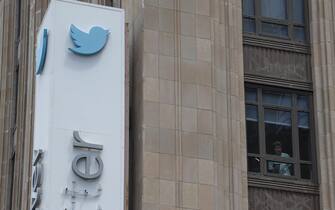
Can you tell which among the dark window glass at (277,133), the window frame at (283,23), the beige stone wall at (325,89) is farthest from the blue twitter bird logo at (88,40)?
the beige stone wall at (325,89)

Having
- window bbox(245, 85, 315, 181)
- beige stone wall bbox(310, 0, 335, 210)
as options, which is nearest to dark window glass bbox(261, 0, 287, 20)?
beige stone wall bbox(310, 0, 335, 210)

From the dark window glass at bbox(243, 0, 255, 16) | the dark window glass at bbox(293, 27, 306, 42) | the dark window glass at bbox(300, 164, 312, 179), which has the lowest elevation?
the dark window glass at bbox(300, 164, 312, 179)

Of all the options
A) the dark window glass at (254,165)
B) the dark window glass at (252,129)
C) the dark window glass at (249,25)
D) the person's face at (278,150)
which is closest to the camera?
the dark window glass at (254,165)

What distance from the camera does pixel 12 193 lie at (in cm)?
4222

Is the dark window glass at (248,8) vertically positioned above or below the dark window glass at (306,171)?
above

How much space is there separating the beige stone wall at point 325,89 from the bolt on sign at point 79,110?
605cm

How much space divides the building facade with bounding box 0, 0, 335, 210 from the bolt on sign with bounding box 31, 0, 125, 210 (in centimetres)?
59

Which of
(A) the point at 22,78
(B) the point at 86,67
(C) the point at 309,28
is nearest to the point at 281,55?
(C) the point at 309,28

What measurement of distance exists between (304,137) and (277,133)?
0.83 m

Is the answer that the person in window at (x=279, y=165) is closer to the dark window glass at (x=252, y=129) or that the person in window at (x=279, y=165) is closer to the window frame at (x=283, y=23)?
the dark window glass at (x=252, y=129)

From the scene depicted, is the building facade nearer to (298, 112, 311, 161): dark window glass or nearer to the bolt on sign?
(298, 112, 311, 161): dark window glass

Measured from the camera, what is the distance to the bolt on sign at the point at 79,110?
29062 millimetres

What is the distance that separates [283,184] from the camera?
32406mm

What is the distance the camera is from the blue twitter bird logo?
30.4 metres
